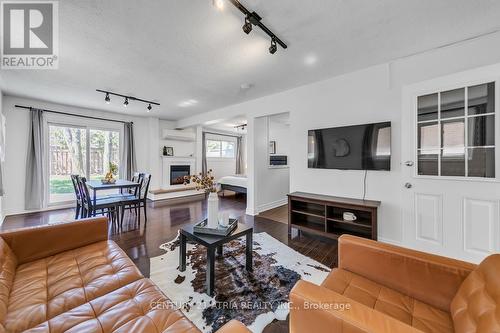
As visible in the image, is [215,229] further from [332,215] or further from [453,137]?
[453,137]

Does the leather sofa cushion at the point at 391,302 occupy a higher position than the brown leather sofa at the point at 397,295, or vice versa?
the brown leather sofa at the point at 397,295

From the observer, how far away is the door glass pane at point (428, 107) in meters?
2.35

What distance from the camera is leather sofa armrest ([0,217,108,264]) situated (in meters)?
1.53

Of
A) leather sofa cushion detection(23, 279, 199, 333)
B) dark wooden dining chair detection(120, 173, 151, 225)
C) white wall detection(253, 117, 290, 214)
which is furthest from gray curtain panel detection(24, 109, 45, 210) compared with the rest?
leather sofa cushion detection(23, 279, 199, 333)

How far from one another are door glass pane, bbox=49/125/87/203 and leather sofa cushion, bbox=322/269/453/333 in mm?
6215

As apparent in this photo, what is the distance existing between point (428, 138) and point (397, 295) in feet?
6.73

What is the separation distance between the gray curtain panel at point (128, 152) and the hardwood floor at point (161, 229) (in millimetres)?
1350

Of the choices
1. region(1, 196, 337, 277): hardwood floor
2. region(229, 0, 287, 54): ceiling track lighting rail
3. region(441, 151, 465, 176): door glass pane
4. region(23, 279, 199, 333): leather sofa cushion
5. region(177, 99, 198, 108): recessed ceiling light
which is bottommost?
region(1, 196, 337, 277): hardwood floor

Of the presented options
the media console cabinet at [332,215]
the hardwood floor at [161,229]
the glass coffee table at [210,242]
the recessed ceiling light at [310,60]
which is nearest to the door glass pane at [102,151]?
the hardwood floor at [161,229]

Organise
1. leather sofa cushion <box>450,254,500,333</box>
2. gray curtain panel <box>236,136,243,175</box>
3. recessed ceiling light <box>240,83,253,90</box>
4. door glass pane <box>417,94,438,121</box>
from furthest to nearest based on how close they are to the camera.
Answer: gray curtain panel <box>236,136,243,175</box> → recessed ceiling light <box>240,83,253,90</box> → door glass pane <box>417,94,438,121</box> → leather sofa cushion <box>450,254,500,333</box>

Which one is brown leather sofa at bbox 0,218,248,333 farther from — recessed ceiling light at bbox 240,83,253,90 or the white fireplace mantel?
the white fireplace mantel

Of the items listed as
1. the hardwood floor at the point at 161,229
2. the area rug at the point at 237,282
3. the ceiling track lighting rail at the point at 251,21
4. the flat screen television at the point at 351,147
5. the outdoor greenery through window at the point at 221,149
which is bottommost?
the area rug at the point at 237,282

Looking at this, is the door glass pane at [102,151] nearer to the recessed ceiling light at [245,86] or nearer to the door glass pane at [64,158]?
the door glass pane at [64,158]

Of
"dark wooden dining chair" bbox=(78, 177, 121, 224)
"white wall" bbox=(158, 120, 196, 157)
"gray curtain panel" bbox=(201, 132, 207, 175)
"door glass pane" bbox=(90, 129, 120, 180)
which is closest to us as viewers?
"dark wooden dining chair" bbox=(78, 177, 121, 224)
